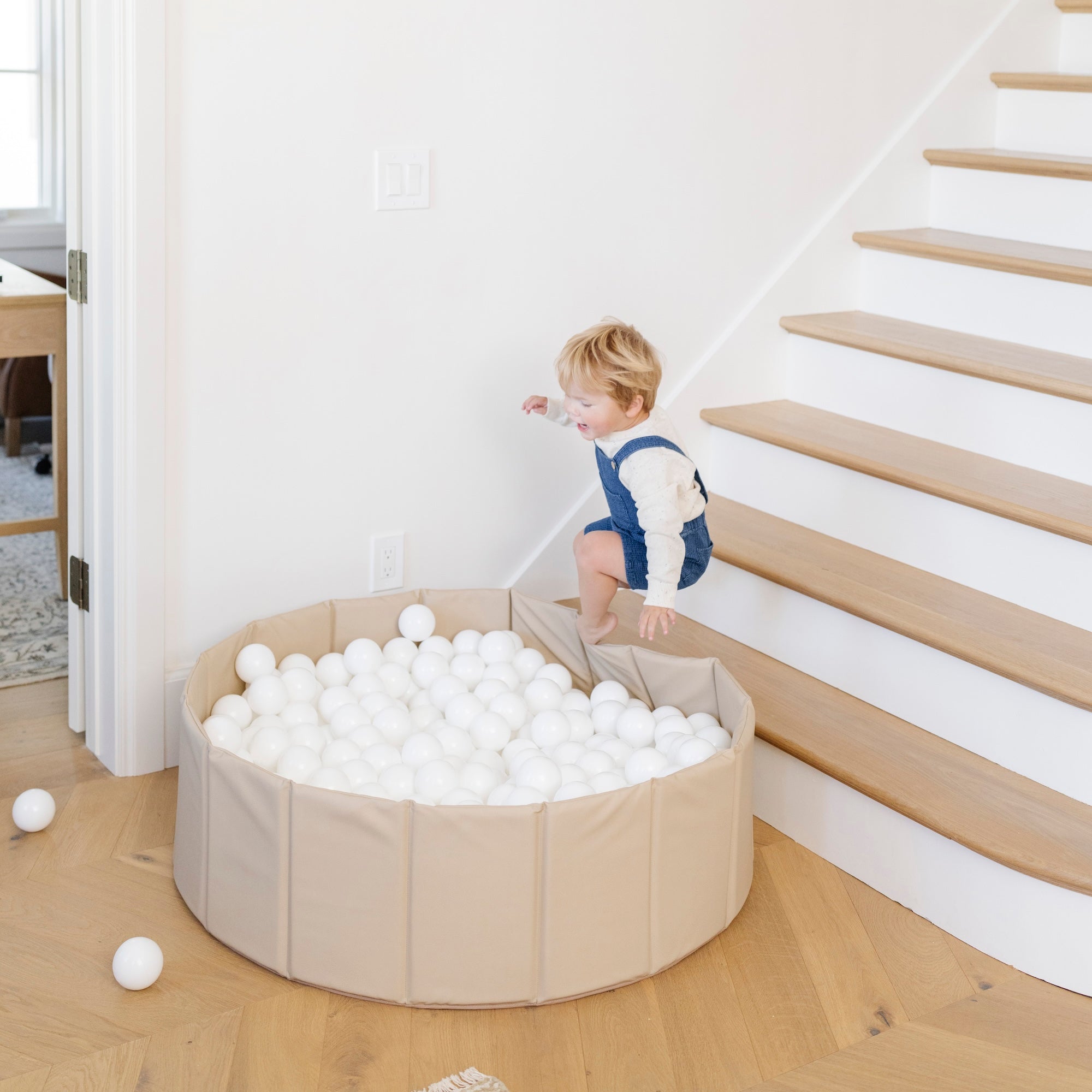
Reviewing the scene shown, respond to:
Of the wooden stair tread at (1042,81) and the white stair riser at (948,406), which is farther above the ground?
the wooden stair tread at (1042,81)

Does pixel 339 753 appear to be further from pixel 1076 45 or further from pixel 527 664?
pixel 1076 45

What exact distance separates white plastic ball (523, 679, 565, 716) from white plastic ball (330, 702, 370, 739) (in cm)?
32

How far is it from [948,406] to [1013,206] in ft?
2.18

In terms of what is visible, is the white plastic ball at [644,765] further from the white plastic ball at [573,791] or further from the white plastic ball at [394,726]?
the white plastic ball at [394,726]

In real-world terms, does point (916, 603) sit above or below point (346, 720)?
above

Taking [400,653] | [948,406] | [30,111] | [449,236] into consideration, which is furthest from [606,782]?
[30,111]

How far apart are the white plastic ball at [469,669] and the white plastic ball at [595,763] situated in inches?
15.7

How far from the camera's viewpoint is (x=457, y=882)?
5.79 ft

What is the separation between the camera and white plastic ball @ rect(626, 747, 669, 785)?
2094mm

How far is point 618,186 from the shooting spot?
8.89 ft

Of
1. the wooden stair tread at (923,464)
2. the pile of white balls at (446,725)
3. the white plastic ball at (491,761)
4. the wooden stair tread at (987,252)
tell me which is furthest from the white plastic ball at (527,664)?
the wooden stair tread at (987,252)

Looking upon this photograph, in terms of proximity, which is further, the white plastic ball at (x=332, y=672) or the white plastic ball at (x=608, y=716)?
the white plastic ball at (x=332, y=672)

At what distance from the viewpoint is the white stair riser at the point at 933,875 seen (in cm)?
192

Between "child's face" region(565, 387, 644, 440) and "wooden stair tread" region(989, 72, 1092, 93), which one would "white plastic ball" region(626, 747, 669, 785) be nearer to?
"child's face" region(565, 387, 644, 440)
